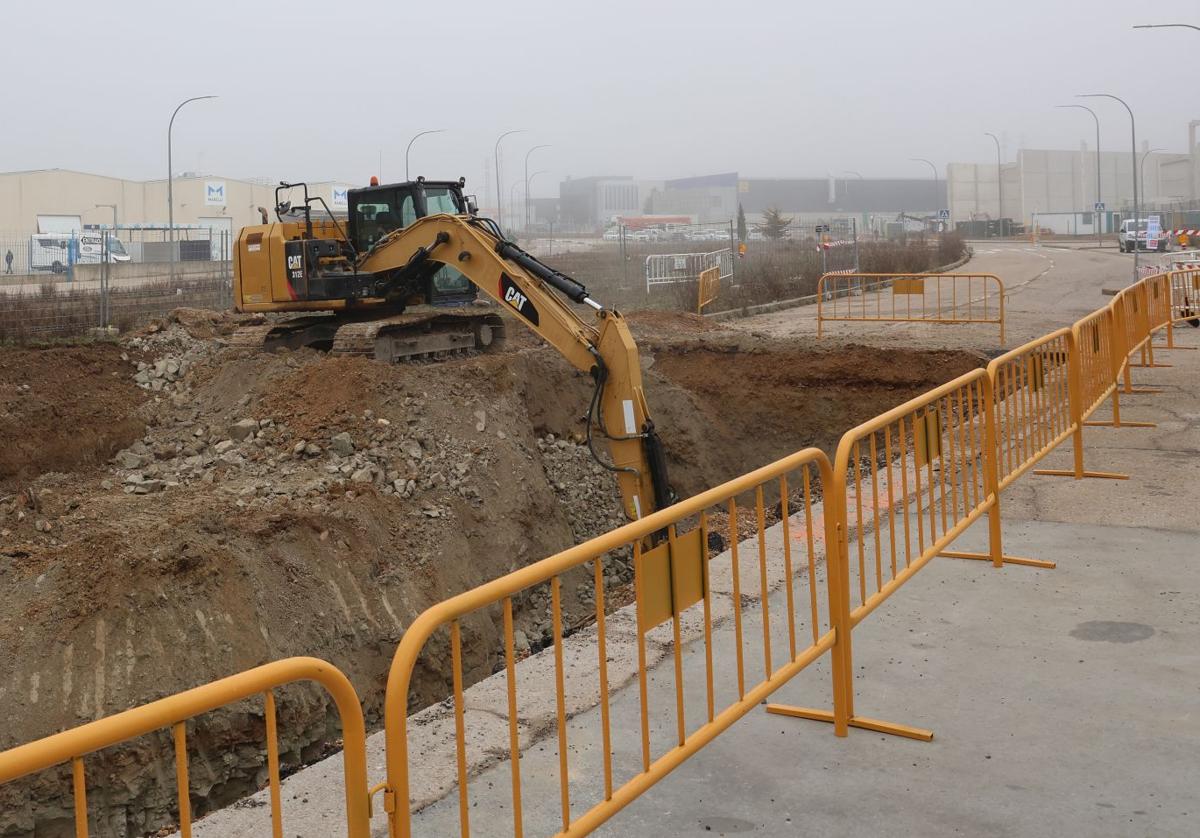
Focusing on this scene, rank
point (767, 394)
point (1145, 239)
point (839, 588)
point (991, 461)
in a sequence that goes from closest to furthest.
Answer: point (839, 588) → point (991, 461) → point (767, 394) → point (1145, 239)

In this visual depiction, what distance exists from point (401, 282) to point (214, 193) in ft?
262

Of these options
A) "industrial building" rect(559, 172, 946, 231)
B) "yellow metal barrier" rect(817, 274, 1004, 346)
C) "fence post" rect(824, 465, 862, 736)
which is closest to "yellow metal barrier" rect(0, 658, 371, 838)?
"fence post" rect(824, 465, 862, 736)

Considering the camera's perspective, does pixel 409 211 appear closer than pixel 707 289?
Yes

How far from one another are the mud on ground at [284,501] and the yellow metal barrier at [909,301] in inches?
168

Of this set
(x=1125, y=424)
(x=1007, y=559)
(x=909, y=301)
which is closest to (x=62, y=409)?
(x=1007, y=559)

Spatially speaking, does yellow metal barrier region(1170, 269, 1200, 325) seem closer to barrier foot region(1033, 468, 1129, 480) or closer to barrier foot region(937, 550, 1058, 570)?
barrier foot region(1033, 468, 1129, 480)

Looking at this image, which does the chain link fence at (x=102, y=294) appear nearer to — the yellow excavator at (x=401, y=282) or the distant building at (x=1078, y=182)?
the yellow excavator at (x=401, y=282)

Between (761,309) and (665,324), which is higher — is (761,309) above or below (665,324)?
above

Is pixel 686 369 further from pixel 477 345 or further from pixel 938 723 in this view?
→ pixel 938 723

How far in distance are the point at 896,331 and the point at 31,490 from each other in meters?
16.9

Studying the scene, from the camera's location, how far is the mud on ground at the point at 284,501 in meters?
8.40

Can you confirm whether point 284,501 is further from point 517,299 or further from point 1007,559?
point 1007,559

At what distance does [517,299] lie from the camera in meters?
13.9

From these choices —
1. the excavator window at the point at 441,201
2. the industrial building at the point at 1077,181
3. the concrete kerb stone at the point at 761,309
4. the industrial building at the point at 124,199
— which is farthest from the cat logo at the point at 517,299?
the industrial building at the point at 1077,181
